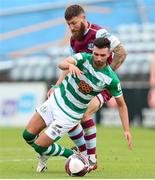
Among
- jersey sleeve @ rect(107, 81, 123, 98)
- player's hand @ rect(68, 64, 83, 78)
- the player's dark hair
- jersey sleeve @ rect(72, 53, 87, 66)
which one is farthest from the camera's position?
jersey sleeve @ rect(107, 81, 123, 98)

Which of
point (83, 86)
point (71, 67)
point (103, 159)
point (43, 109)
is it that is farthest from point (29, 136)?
point (103, 159)

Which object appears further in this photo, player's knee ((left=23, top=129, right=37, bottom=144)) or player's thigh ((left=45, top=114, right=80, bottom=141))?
player's knee ((left=23, top=129, right=37, bottom=144))

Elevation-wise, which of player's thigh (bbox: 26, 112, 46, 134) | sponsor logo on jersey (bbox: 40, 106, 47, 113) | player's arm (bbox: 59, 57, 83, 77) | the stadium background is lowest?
the stadium background

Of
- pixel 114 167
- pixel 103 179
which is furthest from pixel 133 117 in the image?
pixel 103 179

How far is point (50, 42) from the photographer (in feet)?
90.8

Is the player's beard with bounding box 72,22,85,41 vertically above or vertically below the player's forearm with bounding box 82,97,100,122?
above

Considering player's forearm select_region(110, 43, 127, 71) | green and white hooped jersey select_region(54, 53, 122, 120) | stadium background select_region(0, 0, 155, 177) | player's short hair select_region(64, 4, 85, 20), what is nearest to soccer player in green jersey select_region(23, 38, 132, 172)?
green and white hooped jersey select_region(54, 53, 122, 120)

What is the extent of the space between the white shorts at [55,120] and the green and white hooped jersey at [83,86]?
6 cm

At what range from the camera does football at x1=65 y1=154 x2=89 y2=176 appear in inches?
357

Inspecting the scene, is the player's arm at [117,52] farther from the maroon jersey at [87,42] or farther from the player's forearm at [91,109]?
the player's forearm at [91,109]

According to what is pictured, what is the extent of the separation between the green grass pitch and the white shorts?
0.52 meters

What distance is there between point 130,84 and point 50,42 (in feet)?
22.2

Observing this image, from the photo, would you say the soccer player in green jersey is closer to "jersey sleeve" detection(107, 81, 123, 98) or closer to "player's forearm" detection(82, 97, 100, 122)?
"jersey sleeve" detection(107, 81, 123, 98)

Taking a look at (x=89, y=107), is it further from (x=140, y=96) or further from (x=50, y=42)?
(x=50, y=42)
